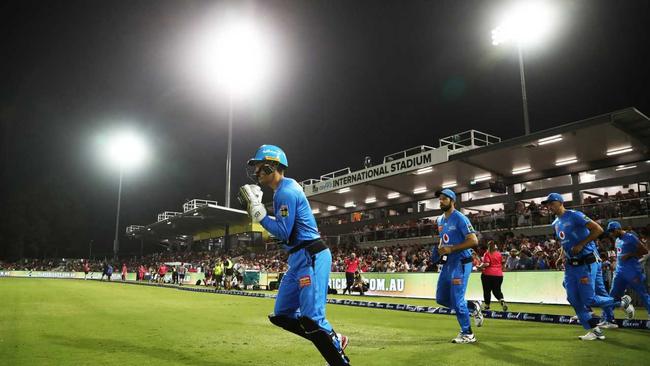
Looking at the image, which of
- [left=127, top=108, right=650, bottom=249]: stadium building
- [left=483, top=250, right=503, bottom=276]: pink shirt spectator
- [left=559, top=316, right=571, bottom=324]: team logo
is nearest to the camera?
[left=559, top=316, right=571, bottom=324]: team logo

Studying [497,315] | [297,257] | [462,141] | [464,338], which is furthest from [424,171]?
[297,257]

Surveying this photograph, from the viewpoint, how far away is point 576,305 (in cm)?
698

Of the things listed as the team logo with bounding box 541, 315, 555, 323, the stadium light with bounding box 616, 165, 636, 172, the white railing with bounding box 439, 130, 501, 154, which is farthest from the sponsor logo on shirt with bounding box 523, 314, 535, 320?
the stadium light with bounding box 616, 165, 636, 172

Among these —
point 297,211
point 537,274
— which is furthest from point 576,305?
point 537,274

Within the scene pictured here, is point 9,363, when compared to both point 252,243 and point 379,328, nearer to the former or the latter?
point 379,328

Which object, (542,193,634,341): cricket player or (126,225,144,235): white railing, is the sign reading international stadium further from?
(126,225,144,235): white railing

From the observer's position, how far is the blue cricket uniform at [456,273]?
22.4 feet

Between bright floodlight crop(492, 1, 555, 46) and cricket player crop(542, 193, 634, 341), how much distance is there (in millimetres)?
19738

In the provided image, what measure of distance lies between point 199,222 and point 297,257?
4988 centimetres

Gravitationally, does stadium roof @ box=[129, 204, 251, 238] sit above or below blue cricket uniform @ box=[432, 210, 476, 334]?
above

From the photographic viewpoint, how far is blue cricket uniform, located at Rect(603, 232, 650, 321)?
8961 mm

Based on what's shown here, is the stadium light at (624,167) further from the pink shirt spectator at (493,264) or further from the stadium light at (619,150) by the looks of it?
the pink shirt spectator at (493,264)

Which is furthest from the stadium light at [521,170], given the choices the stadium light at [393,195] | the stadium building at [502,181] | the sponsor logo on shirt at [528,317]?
the sponsor logo on shirt at [528,317]

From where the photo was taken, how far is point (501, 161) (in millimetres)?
26734
